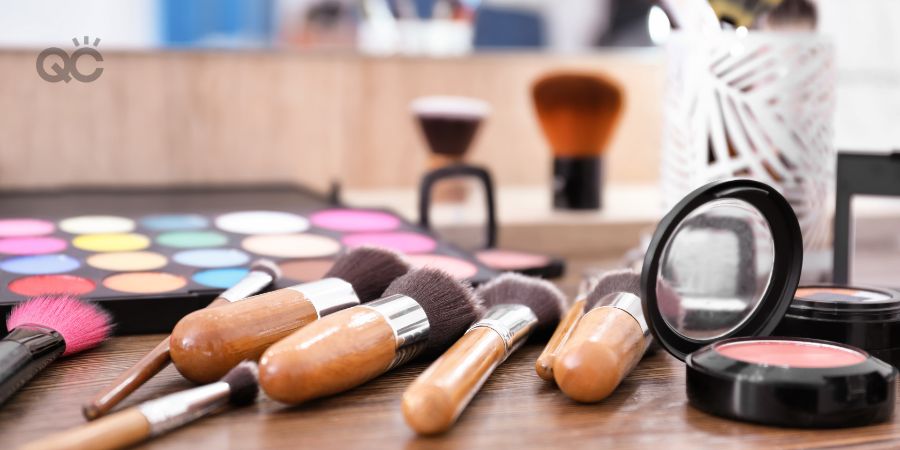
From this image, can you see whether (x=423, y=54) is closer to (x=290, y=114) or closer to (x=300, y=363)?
(x=290, y=114)

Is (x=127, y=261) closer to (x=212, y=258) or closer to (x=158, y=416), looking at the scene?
(x=212, y=258)

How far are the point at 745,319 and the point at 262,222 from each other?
376 millimetres

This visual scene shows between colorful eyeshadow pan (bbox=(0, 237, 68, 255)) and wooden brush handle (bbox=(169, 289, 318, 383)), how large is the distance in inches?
9.8

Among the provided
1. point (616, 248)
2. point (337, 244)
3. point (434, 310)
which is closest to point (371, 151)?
point (616, 248)

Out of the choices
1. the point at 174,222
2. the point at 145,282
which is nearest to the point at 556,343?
the point at 145,282

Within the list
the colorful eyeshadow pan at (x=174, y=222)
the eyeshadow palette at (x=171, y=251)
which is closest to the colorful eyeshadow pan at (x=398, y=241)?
the eyeshadow palette at (x=171, y=251)

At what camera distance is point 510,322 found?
46 centimetres

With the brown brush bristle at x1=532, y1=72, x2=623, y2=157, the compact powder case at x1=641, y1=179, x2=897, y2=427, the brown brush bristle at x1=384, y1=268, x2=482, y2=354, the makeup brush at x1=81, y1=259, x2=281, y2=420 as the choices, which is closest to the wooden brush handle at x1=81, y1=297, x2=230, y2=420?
the makeup brush at x1=81, y1=259, x2=281, y2=420

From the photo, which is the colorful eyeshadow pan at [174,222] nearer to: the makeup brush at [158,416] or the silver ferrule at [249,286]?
the silver ferrule at [249,286]

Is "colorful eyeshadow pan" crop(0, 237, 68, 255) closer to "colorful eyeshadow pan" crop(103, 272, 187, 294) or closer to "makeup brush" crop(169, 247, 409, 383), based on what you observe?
"colorful eyeshadow pan" crop(103, 272, 187, 294)

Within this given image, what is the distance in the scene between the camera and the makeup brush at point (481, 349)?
0.35 meters

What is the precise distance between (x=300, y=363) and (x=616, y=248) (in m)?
0.66

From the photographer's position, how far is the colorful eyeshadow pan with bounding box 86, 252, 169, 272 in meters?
0.57

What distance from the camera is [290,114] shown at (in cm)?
120
